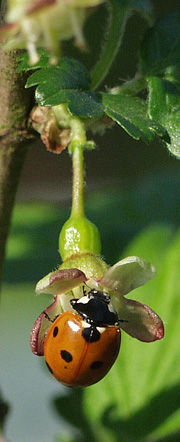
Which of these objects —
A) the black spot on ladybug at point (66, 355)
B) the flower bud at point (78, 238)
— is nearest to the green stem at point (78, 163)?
the flower bud at point (78, 238)

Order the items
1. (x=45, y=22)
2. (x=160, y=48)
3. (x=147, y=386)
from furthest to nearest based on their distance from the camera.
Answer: (x=147, y=386)
(x=160, y=48)
(x=45, y=22)

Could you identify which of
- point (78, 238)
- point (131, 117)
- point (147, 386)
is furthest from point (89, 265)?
point (147, 386)

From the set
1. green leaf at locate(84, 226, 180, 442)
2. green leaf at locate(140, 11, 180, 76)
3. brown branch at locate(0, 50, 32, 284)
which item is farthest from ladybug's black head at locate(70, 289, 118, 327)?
green leaf at locate(84, 226, 180, 442)

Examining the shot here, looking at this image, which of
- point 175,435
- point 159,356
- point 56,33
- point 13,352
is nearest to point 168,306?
point 159,356

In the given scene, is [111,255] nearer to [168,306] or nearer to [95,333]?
[168,306]

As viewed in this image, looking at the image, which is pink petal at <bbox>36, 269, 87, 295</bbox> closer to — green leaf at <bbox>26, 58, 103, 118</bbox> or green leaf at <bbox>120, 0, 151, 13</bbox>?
green leaf at <bbox>26, 58, 103, 118</bbox>

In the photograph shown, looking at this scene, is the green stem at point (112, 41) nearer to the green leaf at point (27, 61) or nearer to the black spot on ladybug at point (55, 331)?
the green leaf at point (27, 61)

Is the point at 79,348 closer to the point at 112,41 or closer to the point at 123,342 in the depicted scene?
the point at 112,41

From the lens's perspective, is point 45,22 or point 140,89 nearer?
point 45,22
